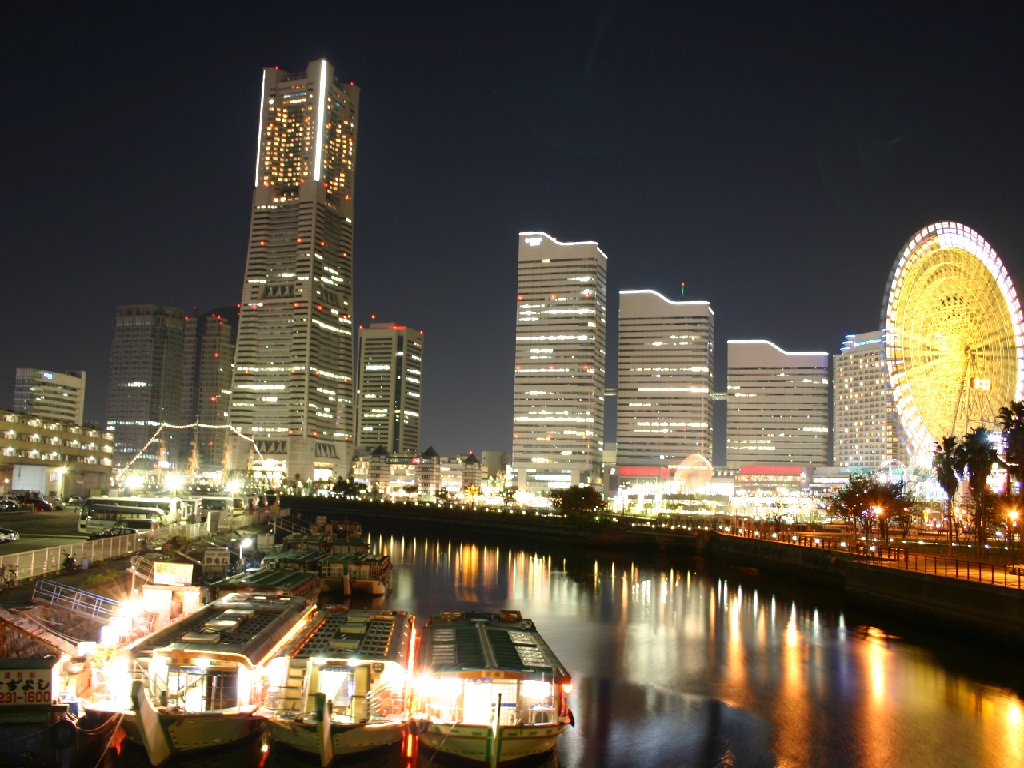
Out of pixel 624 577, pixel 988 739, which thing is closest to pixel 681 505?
pixel 624 577

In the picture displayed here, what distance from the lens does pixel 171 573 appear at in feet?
124

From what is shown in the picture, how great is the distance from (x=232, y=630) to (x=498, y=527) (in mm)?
91871

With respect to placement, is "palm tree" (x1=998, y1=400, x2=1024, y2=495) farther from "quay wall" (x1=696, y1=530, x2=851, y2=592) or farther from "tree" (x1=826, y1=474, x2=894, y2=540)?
"tree" (x1=826, y1=474, x2=894, y2=540)

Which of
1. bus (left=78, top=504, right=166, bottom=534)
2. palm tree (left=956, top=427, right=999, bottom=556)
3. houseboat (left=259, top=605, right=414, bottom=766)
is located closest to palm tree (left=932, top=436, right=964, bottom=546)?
palm tree (left=956, top=427, right=999, bottom=556)

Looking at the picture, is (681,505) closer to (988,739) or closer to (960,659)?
(960,659)

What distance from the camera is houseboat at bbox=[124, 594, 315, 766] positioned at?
20703 millimetres

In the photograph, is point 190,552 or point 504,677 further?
point 190,552

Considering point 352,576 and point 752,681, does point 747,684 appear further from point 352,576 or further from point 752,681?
point 352,576

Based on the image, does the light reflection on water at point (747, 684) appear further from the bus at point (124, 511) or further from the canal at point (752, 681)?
the bus at point (124, 511)

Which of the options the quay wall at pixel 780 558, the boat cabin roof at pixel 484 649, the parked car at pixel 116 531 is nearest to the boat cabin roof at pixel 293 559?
the parked car at pixel 116 531

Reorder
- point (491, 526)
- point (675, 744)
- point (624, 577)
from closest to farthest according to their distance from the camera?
point (675, 744)
point (624, 577)
point (491, 526)

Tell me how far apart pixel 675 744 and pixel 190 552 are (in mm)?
34816

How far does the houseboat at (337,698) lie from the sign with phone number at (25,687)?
17.8 ft

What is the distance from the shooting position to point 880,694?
3145 cm
